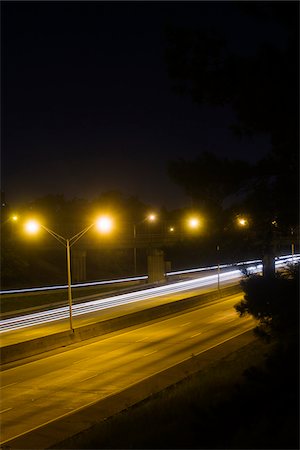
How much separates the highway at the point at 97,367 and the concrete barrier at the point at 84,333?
1.87 ft

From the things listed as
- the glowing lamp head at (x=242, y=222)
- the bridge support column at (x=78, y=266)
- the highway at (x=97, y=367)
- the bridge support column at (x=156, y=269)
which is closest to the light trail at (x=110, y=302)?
the bridge support column at (x=156, y=269)

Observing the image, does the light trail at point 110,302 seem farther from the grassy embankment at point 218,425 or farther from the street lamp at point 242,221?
the grassy embankment at point 218,425

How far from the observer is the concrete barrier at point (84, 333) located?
28125mm

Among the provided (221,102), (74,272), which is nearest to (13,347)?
(221,102)

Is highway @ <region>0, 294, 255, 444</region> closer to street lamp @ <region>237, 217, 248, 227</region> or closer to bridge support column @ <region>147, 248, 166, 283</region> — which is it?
street lamp @ <region>237, 217, 248, 227</region>

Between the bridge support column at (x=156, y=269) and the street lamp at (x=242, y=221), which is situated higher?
the street lamp at (x=242, y=221)

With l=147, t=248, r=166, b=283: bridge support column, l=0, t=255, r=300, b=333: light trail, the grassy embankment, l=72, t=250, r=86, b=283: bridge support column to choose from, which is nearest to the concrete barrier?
l=0, t=255, r=300, b=333: light trail

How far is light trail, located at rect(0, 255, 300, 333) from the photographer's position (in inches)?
1649

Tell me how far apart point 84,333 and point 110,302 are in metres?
18.9

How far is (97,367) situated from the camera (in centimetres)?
2459

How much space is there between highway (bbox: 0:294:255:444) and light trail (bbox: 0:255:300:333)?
4.43m

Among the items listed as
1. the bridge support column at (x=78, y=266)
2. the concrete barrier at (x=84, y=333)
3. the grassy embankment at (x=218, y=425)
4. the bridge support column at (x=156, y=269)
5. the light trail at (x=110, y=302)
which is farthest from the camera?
the bridge support column at (x=78, y=266)

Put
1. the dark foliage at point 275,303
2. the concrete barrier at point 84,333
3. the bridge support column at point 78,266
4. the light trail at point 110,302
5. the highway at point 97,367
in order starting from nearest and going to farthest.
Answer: the dark foliage at point 275,303 < the highway at point 97,367 < the concrete barrier at point 84,333 < the light trail at point 110,302 < the bridge support column at point 78,266

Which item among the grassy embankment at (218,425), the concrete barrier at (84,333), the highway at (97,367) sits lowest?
the highway at (97,367)
